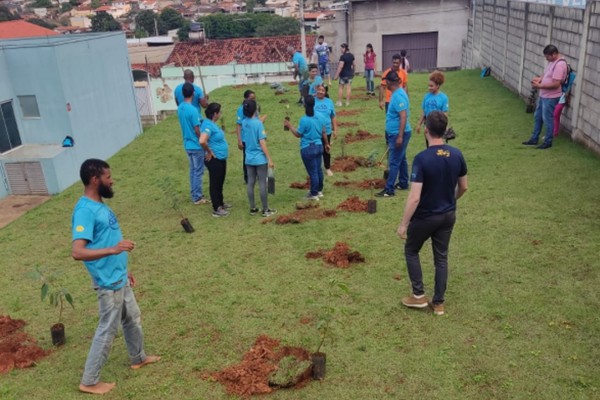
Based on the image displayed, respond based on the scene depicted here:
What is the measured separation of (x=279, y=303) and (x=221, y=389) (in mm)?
1480

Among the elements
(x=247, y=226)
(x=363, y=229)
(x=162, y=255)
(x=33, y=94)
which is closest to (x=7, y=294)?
(x=162, y=255)

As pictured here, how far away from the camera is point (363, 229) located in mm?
7445

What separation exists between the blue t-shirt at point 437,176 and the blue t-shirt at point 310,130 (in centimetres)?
363

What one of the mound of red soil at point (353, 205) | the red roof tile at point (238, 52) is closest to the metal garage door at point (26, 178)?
the mound of red soil at point (353, 205)

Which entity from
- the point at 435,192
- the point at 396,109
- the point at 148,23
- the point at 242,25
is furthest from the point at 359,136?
the point at 148,23

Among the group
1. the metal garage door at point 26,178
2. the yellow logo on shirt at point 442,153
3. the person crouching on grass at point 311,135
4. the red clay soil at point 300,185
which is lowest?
the metal garage door at point 26,178

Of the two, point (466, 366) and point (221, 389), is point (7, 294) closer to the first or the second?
point (221, 389)

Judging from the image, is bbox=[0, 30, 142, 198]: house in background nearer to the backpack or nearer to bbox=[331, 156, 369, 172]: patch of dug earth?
bbox=[331, 156, 369, 172]: patch of dug earth

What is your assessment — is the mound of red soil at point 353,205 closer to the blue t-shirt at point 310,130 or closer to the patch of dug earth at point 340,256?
the blue t-shirt at point 310,130

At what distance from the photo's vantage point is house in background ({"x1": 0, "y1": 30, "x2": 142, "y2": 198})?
12438mm

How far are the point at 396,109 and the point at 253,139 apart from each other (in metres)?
2.25

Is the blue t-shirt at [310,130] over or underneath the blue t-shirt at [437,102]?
underneath

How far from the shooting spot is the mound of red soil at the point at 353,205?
26.9 feet

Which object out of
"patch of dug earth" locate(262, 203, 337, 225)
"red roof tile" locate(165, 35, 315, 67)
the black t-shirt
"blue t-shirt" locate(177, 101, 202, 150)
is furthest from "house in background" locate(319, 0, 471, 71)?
"patch of dug earth" locate(262, 203, 337, 225)
